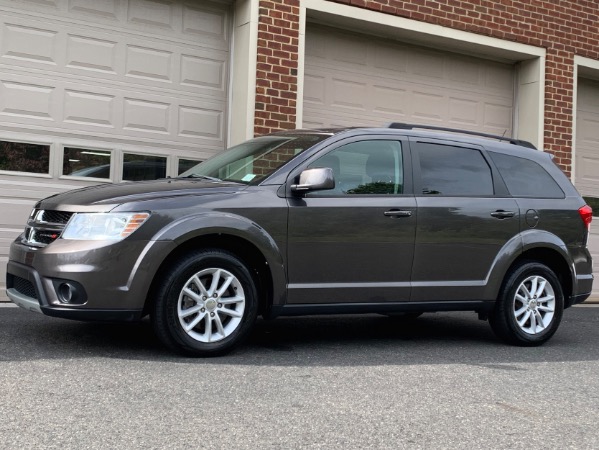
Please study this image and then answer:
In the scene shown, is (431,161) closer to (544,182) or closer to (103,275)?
(544,182)

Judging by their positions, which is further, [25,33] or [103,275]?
[25,33]

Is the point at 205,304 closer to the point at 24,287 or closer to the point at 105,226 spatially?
the point at 105,226

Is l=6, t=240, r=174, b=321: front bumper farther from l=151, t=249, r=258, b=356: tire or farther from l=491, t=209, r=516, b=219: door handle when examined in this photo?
l=491, t=209, r=516, b=219: door handle

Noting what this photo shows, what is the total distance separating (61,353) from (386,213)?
8.18 feet

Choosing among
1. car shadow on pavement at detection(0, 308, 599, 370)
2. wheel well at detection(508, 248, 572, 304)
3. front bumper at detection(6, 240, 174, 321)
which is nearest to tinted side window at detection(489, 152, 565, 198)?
wheel well at detection(508, 248, 572, 304)

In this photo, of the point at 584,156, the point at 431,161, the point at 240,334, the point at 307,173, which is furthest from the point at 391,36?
the point at 240,334

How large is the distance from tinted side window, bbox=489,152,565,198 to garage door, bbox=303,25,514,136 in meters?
4.07

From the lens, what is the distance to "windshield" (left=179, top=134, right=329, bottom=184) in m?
6.16

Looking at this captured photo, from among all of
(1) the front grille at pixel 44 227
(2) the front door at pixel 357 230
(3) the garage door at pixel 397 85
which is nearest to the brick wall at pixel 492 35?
(3) the garage door at pixel 397 85

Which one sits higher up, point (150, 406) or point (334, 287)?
point (334, 287)

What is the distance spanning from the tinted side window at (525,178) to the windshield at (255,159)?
167cm

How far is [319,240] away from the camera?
605 cm

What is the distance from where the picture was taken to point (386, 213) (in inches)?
249

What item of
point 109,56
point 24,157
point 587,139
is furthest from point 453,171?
point 587,139
